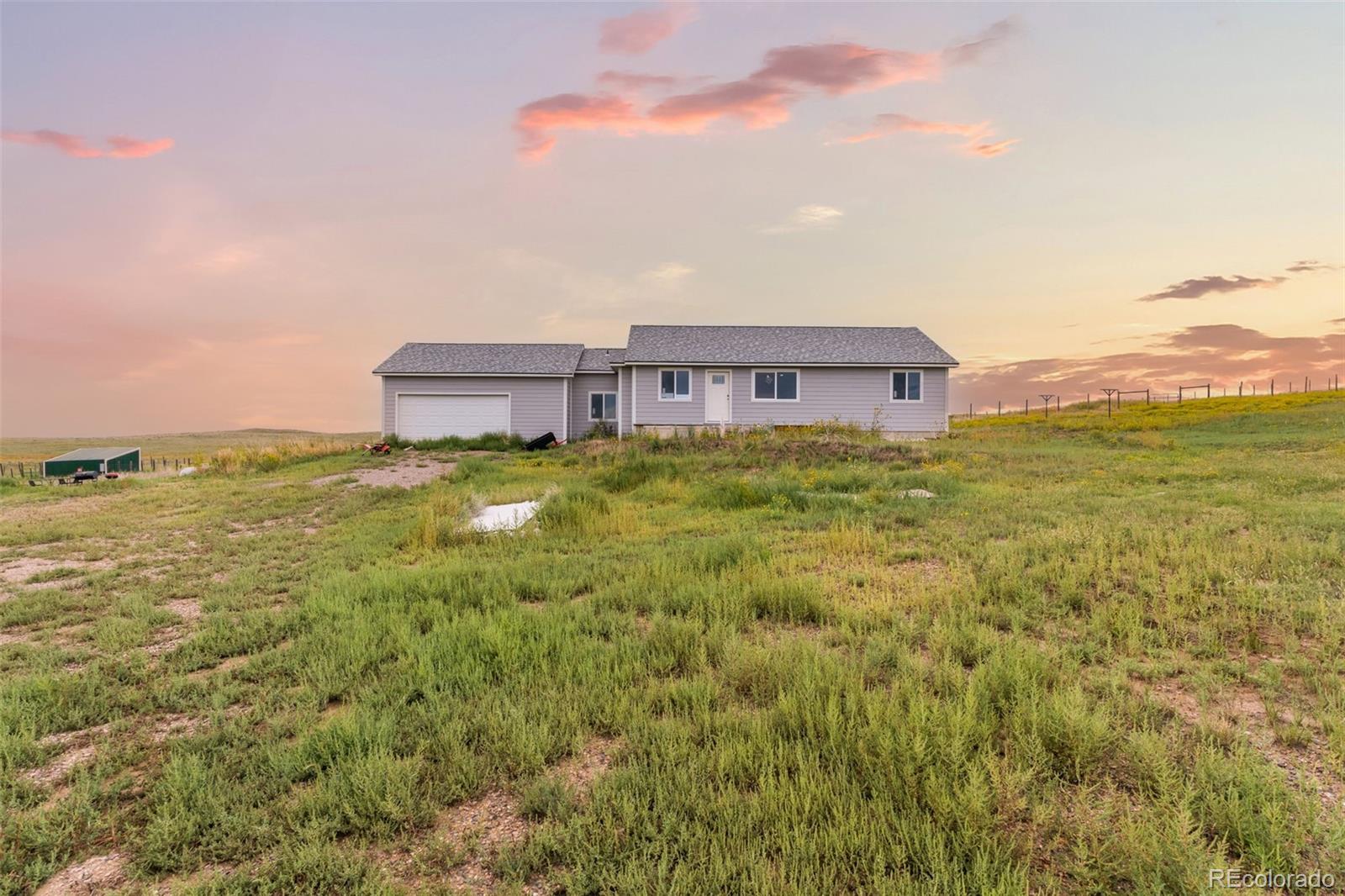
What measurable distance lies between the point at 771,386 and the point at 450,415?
1352cm

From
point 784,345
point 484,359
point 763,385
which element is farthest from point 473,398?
point 784,345

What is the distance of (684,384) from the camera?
25.0 m

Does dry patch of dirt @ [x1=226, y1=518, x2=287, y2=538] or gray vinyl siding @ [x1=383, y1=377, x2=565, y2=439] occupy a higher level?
gray vinyl siding @ [x1=383, y1=377, x2=565, y2=439]

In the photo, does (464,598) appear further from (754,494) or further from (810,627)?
(754,494)

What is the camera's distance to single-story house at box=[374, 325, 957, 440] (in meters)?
24.8

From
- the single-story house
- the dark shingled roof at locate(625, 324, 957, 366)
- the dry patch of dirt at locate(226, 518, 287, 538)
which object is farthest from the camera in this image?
the single-story house

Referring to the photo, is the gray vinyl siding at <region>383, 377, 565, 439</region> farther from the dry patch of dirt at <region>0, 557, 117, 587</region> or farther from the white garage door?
the dry patch of dirt at <region>0, 557, 117, 587</region>

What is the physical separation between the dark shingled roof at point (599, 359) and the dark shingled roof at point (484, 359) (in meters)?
0.40

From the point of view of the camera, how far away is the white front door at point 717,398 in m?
24.9

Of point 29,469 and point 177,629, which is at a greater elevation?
point 29,469

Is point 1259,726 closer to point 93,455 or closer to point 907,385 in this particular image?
point 907,385

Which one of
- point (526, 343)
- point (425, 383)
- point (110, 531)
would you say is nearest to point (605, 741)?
point (110, 531)

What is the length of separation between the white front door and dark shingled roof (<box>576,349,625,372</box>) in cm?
387

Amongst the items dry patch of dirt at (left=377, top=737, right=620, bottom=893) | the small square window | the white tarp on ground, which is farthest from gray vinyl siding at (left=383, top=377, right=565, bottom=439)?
dry patch of dirt at (left=377, top=737, right=620, bottom=893)
